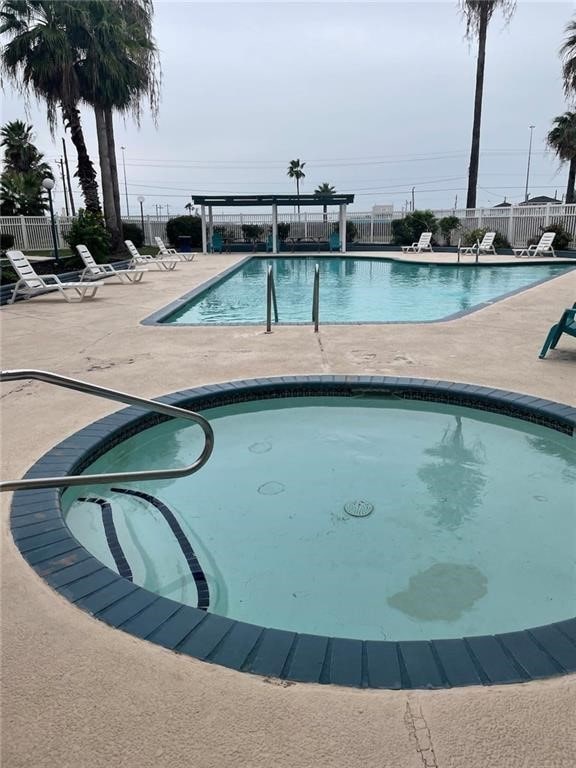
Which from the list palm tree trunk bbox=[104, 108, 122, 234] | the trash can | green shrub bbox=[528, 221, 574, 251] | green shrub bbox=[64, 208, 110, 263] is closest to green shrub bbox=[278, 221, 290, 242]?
the trash can

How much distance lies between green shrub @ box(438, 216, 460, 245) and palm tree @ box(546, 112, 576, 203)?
8875mm

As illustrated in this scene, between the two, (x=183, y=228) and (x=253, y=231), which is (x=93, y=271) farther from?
(x=253, y=231)

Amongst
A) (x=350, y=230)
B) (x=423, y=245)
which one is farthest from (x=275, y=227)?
(x=423, y=245)

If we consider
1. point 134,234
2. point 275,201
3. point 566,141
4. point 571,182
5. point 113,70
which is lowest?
point 134,234

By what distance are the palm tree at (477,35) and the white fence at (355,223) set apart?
1.50 metres

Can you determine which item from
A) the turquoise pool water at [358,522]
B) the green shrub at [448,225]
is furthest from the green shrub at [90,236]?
the green shrub at [448,225]

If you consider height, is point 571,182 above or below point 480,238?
above

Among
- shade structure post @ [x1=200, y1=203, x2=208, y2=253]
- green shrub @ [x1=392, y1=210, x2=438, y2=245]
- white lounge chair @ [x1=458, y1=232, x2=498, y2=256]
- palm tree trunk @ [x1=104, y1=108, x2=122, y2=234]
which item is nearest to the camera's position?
palm tree trunk @ [x1=104, y1=108, x2=122, y2=234]

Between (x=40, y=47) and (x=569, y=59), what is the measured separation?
2342cm

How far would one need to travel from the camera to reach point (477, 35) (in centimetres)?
2634

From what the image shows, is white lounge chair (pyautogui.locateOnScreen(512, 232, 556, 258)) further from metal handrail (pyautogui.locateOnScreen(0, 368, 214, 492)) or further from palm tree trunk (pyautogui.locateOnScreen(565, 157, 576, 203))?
metal handrail (pyautogui.locateOnScreen(0, 368, 214, 492))

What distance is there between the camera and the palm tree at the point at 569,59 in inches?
999

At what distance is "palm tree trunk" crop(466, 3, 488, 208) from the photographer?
2591 centimetres

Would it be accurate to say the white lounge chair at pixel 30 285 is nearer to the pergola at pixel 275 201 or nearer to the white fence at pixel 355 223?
the pergola at pixel 275 201
